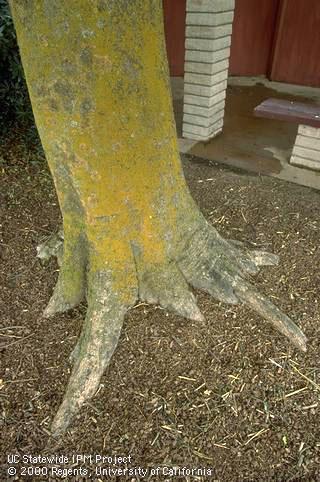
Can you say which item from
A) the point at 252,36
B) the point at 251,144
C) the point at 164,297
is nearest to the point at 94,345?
the point at 164,297

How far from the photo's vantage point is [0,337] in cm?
197

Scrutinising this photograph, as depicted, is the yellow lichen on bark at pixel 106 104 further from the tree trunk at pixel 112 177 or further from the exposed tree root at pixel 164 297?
the exposed tree root at pixel 164 297

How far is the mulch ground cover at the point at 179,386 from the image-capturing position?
5.00 ft

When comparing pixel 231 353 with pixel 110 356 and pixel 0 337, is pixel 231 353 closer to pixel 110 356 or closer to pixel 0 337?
pixel 110 356

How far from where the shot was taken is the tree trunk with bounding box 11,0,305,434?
4.35 ft

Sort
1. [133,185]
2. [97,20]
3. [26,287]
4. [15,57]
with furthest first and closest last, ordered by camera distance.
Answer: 1. [15,57]
2. [26,287]
3. [133,185]
4. [97,20]

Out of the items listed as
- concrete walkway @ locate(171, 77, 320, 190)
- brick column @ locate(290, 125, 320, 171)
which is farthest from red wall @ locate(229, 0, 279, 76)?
brick column @ locate(290, 125, 320, 171)

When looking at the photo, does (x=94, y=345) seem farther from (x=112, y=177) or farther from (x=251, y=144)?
(x=251, y=144)

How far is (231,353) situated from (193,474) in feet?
1.90

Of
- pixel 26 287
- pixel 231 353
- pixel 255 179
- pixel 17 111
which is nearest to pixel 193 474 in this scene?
pixel 231 353

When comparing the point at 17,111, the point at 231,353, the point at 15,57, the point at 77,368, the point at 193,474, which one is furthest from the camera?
the point at 17,111

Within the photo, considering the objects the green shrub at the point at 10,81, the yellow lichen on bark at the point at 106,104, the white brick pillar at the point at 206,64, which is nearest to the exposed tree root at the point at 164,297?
the yellow lichen on bark at the point at 106,104

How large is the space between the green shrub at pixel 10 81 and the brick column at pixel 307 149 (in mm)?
2830

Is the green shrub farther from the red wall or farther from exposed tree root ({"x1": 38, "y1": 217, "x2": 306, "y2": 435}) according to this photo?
the red wall
